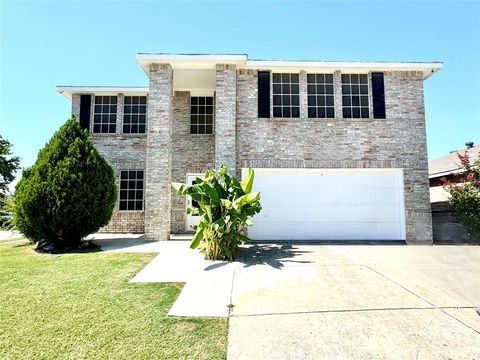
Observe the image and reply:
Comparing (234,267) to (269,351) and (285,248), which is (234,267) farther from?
(269,351)

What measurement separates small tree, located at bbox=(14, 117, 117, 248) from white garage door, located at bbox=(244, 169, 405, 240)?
17.0ft

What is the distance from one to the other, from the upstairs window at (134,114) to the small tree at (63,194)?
150 inches

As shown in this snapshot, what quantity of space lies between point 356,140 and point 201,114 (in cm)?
660

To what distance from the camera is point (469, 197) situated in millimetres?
10125

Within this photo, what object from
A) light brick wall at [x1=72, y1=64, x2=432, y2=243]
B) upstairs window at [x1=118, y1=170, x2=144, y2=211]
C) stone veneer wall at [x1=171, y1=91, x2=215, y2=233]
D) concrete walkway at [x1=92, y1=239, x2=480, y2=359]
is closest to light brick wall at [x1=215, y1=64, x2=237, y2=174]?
light brick wall at [x1=72, y1=64, x2=432, y2=243]

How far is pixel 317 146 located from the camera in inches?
419

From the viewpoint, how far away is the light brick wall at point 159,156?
33.2 ft

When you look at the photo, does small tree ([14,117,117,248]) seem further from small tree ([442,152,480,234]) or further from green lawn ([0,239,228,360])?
small tree ([442,152,480,234])

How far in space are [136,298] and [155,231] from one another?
564cm

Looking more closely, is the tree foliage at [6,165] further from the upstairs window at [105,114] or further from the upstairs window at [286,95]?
the upstairs window at [286,95]

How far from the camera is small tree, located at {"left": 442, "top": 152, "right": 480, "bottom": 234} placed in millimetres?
10000

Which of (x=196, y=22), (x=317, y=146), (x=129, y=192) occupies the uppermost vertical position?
(x=196, y=22)

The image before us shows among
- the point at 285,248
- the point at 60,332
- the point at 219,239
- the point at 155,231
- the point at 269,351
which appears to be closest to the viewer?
the point at 269,351

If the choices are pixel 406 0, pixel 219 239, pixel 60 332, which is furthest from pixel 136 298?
pixel 406 0
